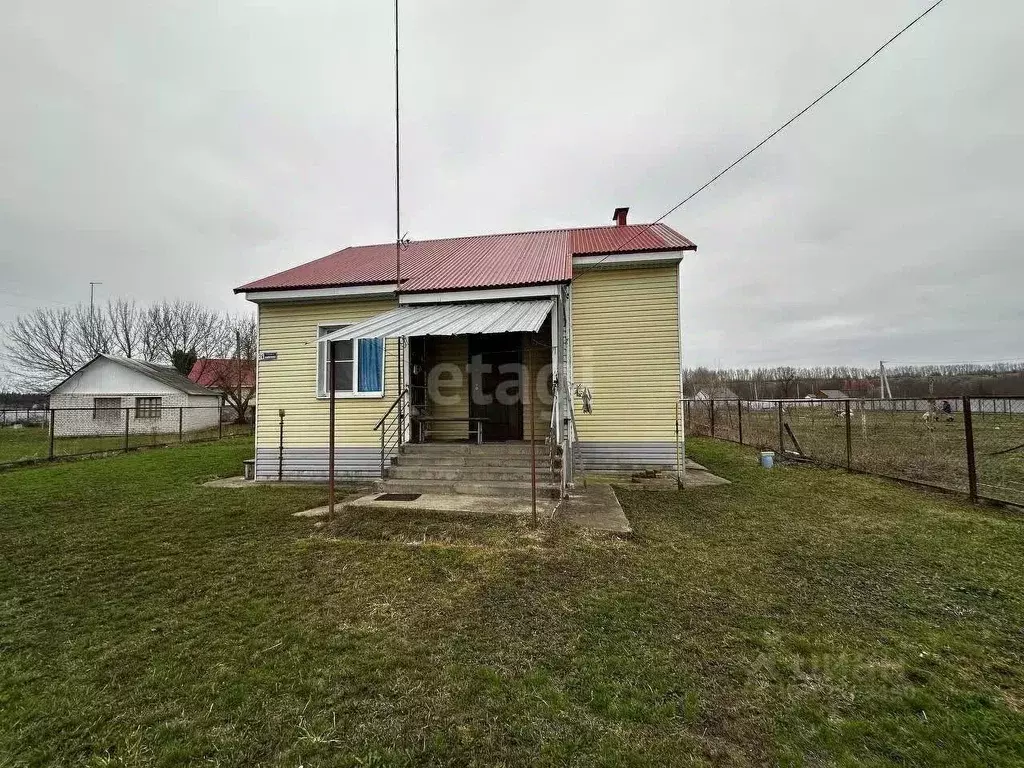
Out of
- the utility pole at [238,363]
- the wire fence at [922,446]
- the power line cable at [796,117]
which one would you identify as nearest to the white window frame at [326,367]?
the power line cable at [796,117]

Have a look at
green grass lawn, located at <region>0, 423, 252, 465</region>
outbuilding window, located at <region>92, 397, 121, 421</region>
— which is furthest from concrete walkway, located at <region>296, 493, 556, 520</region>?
outbuilding window, located at <region>92, 397, 121, 421</region>

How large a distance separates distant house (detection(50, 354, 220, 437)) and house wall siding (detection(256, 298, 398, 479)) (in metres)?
17.6

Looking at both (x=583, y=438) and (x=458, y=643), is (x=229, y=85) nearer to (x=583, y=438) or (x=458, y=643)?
(x=583, y=438)

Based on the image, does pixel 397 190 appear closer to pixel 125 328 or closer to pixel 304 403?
pixel 304 403

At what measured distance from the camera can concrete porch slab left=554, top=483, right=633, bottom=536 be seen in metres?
5.19

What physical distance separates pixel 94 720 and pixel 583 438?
25.3ft

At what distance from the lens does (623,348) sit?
28.9ft

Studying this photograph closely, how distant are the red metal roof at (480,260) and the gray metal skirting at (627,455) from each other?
144 inches

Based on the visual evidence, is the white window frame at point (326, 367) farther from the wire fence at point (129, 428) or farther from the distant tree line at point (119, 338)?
the distant tree line at point (119, 338)

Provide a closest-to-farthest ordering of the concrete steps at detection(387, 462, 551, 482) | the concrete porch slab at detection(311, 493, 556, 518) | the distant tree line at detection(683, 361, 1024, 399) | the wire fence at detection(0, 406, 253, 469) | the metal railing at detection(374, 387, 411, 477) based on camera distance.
A: the concrete porch slab at detection(311, 493, 556, 518)
the concrete steps at detection(387, 462, 551, 482)
the metal railing at detection(374, 387, 411, 477)
the wire fence at detection(0, 406, 253, 469)
the distant tree line at detection(683, 361, 1024, 399)

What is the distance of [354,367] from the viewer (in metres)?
8.98

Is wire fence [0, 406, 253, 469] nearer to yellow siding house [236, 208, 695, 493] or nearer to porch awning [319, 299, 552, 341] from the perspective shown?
yellow siding house [236, 208, 695, 493]

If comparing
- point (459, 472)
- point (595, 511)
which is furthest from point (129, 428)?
point (595, 511)

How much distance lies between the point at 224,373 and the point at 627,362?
94.8ft
